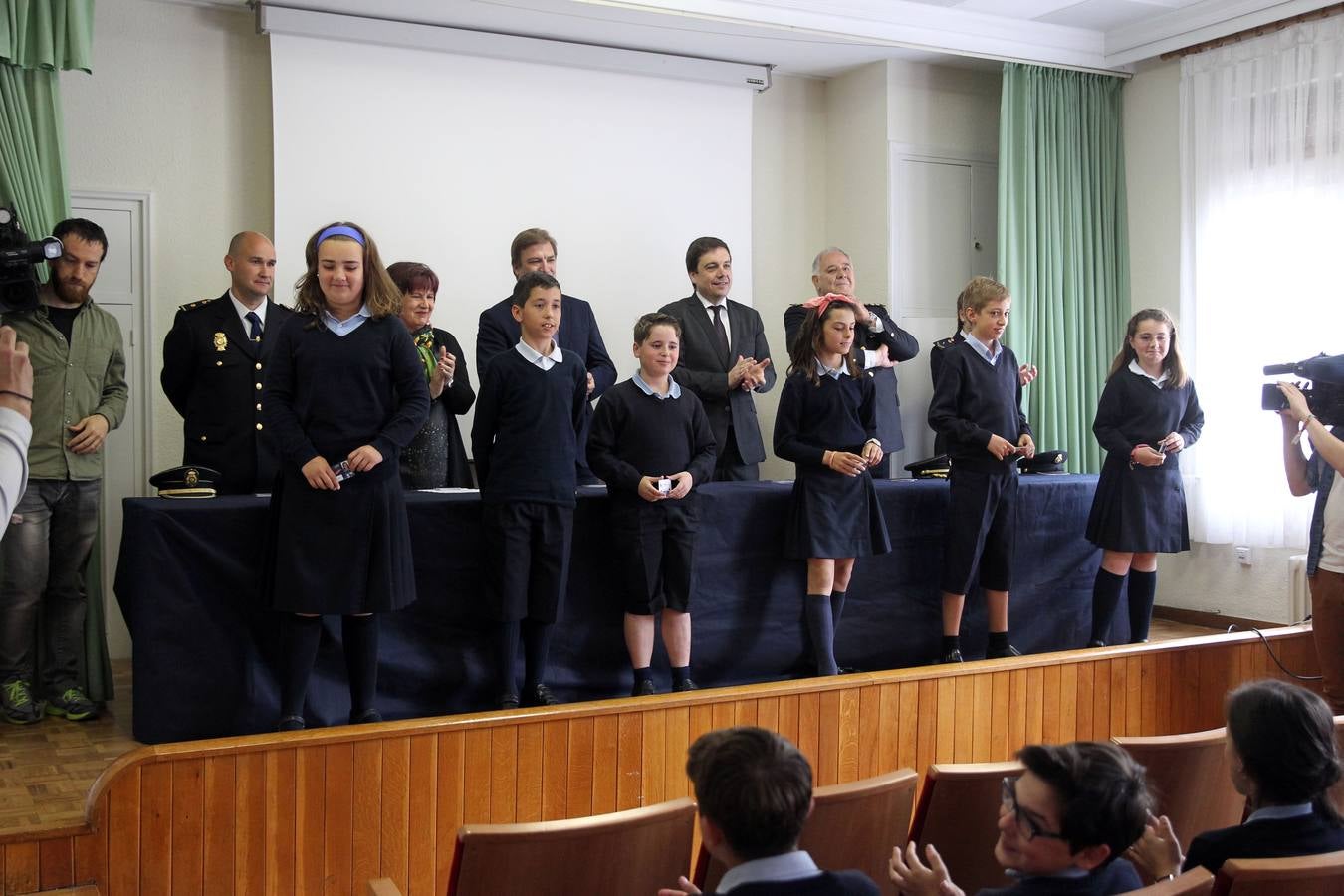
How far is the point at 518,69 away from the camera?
5285 millimetres

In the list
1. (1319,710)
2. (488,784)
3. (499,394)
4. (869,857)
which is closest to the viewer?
(1319,710)

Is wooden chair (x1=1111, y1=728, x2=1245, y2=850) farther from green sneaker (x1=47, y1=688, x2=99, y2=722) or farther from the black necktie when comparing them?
green sneaker (x1=47, y1=688, x2=99, y2=722)

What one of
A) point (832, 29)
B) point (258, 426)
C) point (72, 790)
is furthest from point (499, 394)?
point (832, 29)

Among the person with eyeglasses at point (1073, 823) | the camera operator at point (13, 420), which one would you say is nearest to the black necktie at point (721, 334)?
the person with eyeglasses at point (1073, 823)

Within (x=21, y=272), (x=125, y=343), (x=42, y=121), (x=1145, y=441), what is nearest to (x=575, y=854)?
(x=21, y=272)

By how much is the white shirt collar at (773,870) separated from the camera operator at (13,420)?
92 centimetres

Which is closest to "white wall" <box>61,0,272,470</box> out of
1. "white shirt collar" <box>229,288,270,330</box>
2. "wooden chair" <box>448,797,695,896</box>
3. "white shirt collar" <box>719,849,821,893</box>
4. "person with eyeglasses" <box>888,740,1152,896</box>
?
"white shirt collar" <box>229,288,270,330</box>

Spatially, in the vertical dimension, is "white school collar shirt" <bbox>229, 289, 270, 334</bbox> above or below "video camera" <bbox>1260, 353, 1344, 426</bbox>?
above

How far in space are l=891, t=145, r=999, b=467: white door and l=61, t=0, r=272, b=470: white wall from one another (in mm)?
2821

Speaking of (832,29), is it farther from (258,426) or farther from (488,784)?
(488,784)

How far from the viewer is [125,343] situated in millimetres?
4645

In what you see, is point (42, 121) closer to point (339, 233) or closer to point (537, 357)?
point (339, 233)

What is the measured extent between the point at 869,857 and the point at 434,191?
372 centimetres

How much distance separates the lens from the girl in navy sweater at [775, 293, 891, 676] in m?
3.83
